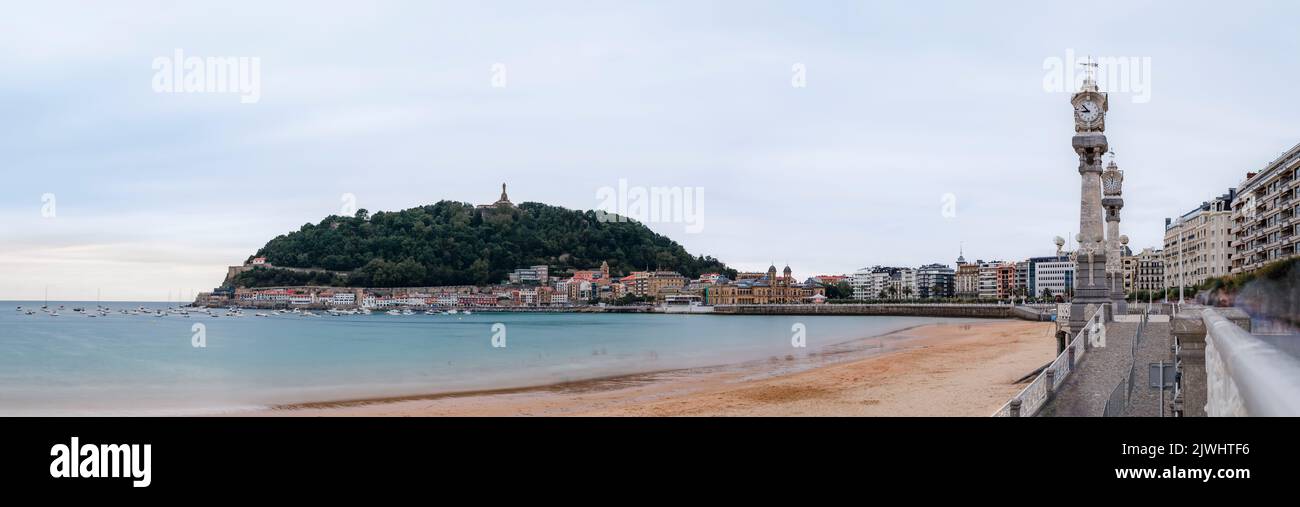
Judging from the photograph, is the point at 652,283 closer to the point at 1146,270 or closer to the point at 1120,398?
the point at 1146,270

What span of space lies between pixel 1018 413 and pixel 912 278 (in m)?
191

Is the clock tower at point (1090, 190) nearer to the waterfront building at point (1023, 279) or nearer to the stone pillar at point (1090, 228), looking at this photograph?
the stone pillar at point (1090, 228)

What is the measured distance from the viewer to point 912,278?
19125 centimetres

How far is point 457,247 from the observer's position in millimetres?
159625

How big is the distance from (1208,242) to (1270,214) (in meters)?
22.5

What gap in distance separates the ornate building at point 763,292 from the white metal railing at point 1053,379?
5218 inches

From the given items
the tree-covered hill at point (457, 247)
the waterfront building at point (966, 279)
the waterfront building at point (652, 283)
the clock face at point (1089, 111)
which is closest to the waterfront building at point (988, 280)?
the waterfront building at point (966, 279)

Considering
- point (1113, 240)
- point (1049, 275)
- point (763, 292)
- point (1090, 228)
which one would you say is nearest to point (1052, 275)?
point (1049, 275)

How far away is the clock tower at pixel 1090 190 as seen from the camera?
23.9 metres

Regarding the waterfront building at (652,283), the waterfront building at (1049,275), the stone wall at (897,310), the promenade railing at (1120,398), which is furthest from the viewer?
the waterfront building at (652,283)
